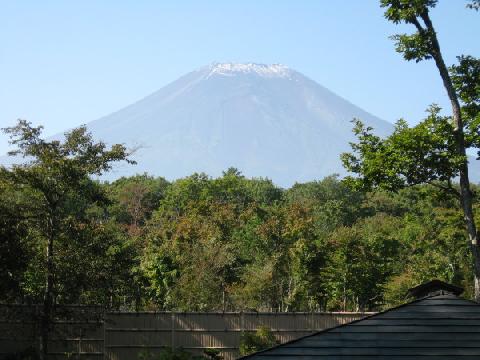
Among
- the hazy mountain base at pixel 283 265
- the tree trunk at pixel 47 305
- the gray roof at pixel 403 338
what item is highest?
the hazy mountain base at pixel 283 265

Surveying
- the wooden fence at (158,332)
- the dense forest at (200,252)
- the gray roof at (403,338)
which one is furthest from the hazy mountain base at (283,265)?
the gray roof at (403,338)

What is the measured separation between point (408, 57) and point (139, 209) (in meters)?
38.8

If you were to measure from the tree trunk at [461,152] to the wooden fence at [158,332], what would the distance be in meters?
7.51

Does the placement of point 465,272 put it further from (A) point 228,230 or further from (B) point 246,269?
(A) point 228,230

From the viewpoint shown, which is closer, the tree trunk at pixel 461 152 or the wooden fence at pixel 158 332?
the tree trunk at pixel 461 152

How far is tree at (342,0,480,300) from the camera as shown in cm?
1856

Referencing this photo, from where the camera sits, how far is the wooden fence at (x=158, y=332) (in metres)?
22.6

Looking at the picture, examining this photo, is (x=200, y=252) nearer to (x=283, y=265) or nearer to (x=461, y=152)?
(x=283, y=265)

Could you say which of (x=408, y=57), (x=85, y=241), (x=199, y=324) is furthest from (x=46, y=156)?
(x=408, y=57)

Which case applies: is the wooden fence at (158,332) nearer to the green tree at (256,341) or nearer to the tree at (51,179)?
the green tree at (256,341)

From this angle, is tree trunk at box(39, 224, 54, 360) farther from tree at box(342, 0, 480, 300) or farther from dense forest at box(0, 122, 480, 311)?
tree at box(342, 0, 480, 300)

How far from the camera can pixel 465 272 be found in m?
31.6

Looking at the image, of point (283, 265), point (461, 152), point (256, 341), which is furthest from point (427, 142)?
point (283, 265)

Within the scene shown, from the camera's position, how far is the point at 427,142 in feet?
60.8
